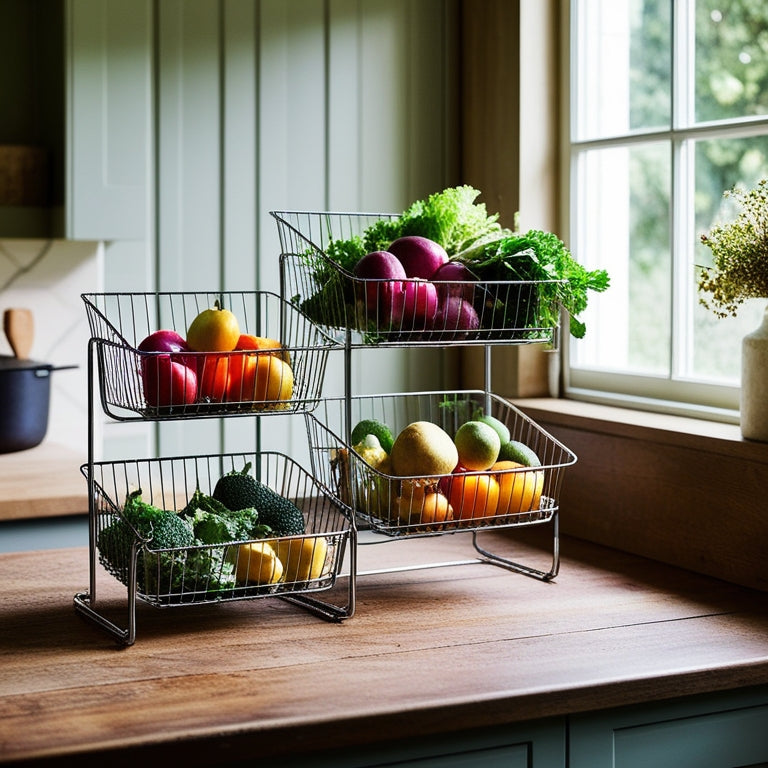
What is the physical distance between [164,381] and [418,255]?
43cm

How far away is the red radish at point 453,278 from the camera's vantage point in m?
1.71

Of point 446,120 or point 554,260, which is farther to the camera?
point 446,120

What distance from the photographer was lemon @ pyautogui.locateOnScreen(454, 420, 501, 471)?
172 centimetres

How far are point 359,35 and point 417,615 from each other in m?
1.51

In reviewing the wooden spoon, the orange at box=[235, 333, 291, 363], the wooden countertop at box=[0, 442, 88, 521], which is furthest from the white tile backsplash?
the orange at box=[235, 333, 291, 363]

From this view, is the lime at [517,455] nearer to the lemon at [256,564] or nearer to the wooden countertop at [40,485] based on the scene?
the lemon at [256,564]

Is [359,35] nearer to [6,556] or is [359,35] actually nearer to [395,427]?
[395,427]

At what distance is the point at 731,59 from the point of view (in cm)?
Answer: 209

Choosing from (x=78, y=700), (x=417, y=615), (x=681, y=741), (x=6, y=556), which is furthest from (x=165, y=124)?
(x=681, y=741)

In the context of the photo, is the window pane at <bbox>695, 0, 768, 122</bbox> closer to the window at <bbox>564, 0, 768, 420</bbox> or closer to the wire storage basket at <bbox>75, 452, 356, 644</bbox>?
the window at <bbox>564, 0, 768, 420</bbox>

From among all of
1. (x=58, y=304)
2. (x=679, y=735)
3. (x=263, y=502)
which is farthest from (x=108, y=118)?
(x=679, y=735)

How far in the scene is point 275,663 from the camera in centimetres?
143

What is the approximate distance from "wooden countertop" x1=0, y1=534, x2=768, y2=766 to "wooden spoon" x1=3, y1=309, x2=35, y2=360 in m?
0.77

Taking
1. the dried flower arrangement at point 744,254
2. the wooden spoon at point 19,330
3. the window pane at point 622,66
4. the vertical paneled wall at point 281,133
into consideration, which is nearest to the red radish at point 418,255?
the dried flower arrangement at point 744,254
